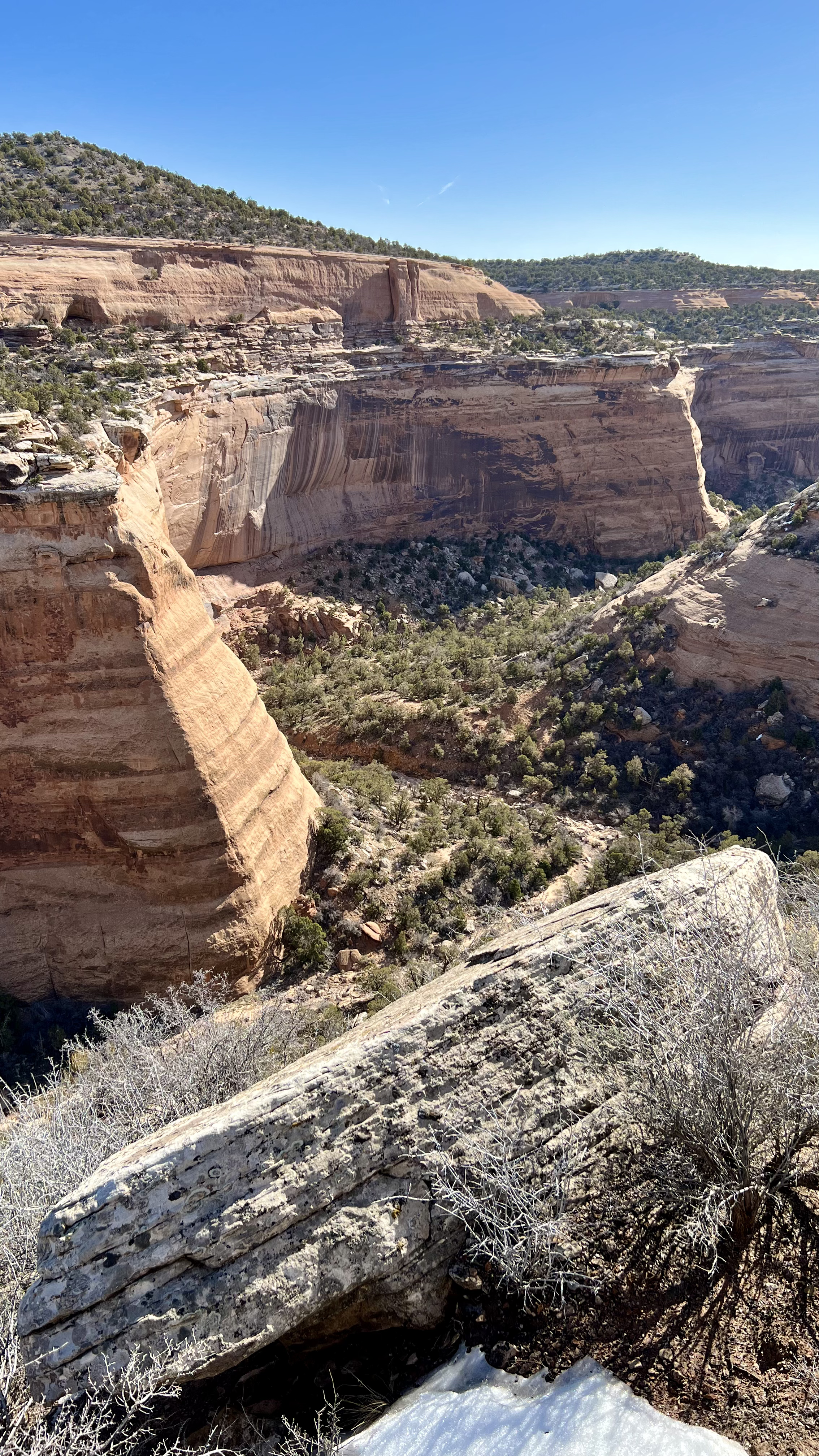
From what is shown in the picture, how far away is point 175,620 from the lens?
1145cm

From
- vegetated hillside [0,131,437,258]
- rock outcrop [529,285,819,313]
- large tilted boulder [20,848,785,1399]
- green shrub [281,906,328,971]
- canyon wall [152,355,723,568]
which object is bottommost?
green shrub [281,906,328,971]

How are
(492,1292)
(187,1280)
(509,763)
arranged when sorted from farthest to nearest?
1. (509,763)
2. (492,1292)
3. (187,1280)

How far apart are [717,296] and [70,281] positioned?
4875cm

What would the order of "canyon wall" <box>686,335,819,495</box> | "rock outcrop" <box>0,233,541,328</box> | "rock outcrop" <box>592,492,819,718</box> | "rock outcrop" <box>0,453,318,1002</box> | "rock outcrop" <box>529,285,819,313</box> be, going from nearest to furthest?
"rock outcrop" <box>0,453,318,1002</box>
"rock outcrop" <box>592,492,819,718</box>
"rock outcrop" <box>0,233,541,328</box>
"canyon wall" <box>686,335,819,495</box>
"rock outcrop" <box>529,285,819,313</box>

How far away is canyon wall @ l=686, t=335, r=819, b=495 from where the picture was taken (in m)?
42.2

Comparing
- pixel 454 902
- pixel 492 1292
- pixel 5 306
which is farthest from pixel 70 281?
pixel 492 1292

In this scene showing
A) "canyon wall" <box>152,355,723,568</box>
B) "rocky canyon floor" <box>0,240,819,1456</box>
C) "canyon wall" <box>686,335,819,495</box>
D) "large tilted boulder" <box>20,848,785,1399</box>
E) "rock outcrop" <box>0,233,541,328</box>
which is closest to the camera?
"large tilted boulder" <box>20,848,785,1399</box>

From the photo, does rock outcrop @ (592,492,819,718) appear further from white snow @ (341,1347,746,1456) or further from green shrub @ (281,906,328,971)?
white snow @ (341,1347,746,1456)

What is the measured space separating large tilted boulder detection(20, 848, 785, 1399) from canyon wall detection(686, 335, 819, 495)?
4462 cm

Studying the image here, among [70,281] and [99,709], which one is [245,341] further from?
[99,709]

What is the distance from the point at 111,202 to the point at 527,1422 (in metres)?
34.0

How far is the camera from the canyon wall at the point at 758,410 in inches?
1663

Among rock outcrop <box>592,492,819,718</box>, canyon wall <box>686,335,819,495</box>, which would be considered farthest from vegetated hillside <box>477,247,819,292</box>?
rock outcrop <box>592,492,819,718</box>

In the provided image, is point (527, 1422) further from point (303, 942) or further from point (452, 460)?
point (452, 460)
